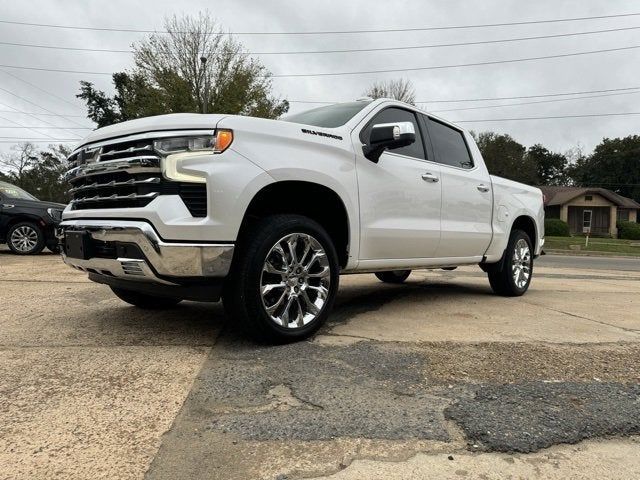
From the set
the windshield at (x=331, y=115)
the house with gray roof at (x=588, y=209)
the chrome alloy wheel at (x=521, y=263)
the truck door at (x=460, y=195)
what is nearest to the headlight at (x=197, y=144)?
the windshield at (x=331, y=115)

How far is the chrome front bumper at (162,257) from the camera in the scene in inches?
119

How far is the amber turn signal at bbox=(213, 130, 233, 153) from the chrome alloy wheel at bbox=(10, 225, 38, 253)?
920cm

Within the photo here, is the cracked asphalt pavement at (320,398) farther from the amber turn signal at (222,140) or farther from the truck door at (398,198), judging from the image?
Result: the amber turn signal at (222,140)

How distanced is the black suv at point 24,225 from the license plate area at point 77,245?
25.7ft

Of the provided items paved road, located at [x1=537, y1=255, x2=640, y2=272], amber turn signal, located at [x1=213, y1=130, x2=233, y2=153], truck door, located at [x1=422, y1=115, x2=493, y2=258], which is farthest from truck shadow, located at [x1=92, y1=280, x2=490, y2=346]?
paved road, located at [x1=537, y1=255, x2=640, y2=272]

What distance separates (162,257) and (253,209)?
2.49 ft

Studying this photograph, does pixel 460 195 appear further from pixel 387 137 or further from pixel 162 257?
pixel 162 257

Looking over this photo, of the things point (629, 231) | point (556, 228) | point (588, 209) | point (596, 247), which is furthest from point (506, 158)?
point (596, 247)

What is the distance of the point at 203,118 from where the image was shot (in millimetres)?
3229

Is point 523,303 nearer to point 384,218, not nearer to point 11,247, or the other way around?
point 384,218

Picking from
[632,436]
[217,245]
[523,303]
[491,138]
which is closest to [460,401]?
[632,436]

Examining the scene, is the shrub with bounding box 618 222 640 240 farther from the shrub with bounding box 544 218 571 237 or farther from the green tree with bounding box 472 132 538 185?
the green tree with bounding box 472 132 538 185

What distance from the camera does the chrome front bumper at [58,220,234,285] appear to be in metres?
3.03

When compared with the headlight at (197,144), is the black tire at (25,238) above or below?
below
